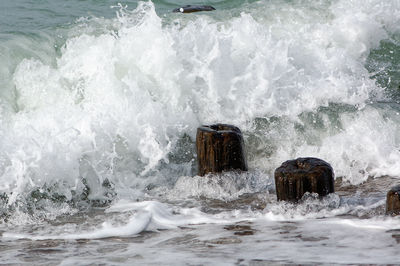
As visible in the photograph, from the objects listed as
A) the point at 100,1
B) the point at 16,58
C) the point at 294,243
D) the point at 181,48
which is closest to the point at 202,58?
the point at 181,48

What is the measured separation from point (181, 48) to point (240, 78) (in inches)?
26.8

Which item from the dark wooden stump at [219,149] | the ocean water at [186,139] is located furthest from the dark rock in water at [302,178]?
the dark wooden stump at [219,149]

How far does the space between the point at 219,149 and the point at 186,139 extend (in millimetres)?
1186

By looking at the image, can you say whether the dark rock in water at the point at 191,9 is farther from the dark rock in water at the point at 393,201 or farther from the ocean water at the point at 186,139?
the dark rock in water at the point at 393,201

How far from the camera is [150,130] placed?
6.36m

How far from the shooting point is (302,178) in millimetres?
4832

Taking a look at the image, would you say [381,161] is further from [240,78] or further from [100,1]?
[100,1]

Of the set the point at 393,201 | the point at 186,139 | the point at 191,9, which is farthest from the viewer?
the point at 191,9

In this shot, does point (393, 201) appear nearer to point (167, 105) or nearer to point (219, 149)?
point (219, 149)

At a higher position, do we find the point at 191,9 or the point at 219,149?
the point at 191,9

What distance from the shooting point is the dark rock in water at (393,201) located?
178 inches

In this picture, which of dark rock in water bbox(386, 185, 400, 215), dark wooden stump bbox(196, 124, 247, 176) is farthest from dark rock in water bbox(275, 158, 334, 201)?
dark wooden stump bbox(196, 124, 247, 176)

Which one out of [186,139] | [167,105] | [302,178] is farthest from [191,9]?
[302,178]

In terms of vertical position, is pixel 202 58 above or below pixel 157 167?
above
